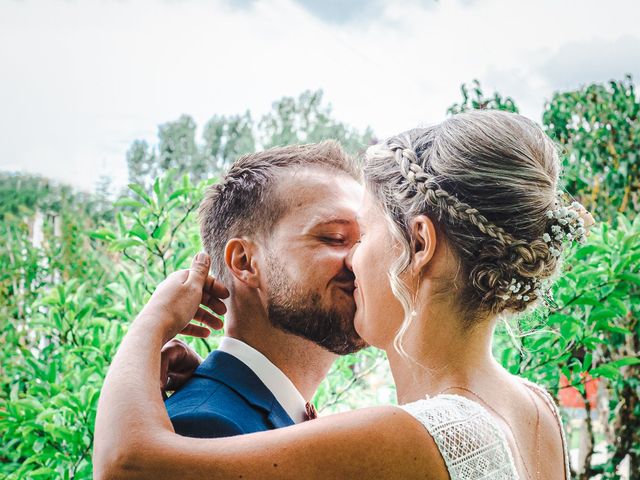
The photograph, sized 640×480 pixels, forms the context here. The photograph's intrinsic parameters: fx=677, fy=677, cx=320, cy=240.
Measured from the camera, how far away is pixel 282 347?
1496 millimetres

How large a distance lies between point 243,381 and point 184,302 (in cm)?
20

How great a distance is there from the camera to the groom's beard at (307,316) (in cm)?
150

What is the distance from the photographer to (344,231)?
1.59 m

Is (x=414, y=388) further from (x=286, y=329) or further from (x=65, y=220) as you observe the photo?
(x=65, y=220)

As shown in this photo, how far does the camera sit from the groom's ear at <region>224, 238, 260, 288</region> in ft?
5.12

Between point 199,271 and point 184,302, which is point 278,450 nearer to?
point 184,302

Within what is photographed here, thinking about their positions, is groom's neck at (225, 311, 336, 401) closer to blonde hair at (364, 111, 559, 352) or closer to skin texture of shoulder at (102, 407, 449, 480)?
blonde hair at (364, 111, 559, 352)

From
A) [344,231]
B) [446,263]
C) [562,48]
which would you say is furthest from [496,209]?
[562,48]

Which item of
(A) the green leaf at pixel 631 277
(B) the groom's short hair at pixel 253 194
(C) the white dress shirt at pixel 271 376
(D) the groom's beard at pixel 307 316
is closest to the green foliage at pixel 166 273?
(A) the green leaf at pixel 631 277

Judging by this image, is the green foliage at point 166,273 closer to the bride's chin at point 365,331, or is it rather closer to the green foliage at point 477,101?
the green foliage at point 477,101

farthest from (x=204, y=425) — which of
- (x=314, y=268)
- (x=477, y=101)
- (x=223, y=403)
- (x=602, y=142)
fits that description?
(x=602, y=142)

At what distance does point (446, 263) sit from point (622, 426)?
213cm

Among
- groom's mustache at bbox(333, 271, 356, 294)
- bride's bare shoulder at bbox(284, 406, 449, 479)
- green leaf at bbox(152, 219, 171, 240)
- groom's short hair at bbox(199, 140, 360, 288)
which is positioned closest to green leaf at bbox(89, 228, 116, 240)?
green leaf at bbox(152, 219, 171, 240)

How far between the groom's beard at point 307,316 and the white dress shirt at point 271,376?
0.35 ft
